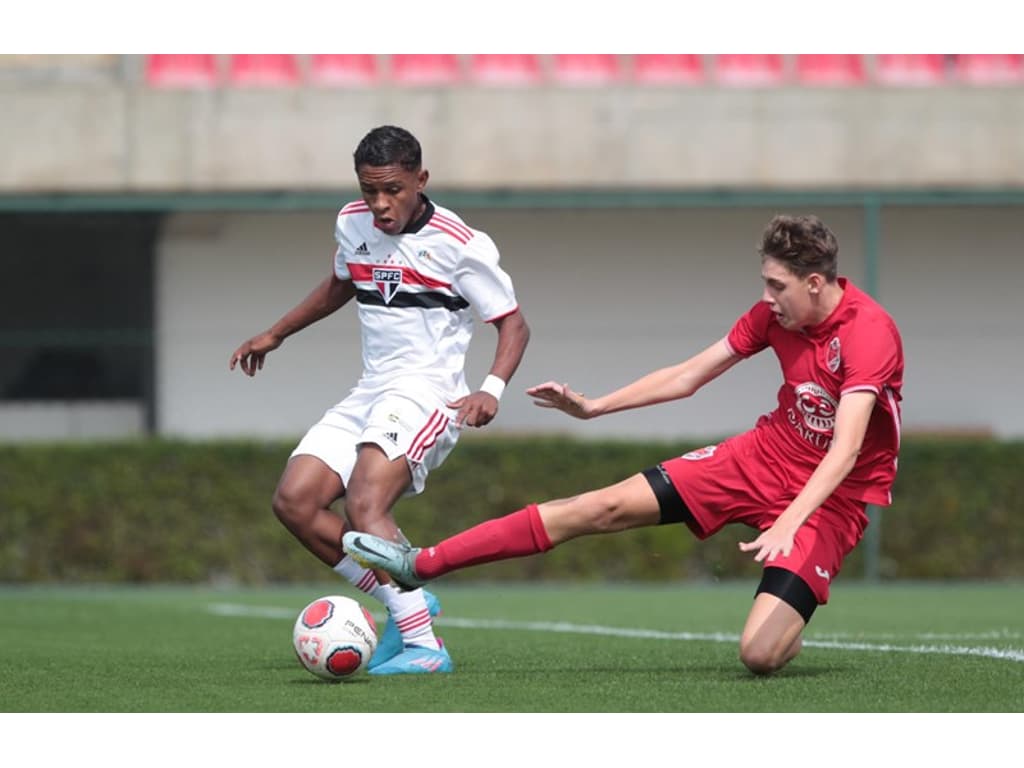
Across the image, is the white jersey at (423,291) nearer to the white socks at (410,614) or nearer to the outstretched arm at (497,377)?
the outstretched arm at (497,377)

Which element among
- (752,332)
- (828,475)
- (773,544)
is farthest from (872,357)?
(773,544)

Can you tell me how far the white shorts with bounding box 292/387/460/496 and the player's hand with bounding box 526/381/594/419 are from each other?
522 millimetres

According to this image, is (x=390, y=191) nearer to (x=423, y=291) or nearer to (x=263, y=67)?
(x=423, y=291)

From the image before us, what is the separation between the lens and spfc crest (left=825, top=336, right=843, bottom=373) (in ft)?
21.5

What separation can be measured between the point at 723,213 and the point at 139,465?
6.92 meters

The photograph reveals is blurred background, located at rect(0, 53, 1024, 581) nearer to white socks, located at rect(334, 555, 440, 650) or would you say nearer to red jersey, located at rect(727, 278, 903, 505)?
white socks, located at rect(334, 555, 440, 650)

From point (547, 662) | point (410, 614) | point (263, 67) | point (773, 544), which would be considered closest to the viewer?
point (773, 544)

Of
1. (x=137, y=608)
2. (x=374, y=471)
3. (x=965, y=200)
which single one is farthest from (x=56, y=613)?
(x=965, y=200)

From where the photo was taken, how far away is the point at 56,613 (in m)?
11.8

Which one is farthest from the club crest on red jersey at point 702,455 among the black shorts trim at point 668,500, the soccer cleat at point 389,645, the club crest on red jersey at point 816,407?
the soccer cleat at point 389,645

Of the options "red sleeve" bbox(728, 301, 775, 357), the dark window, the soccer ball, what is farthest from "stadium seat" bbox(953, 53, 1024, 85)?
the soccer ball

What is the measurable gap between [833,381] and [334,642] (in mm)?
2047

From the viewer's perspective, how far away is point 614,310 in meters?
19.1

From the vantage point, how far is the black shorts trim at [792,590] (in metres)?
6.64
